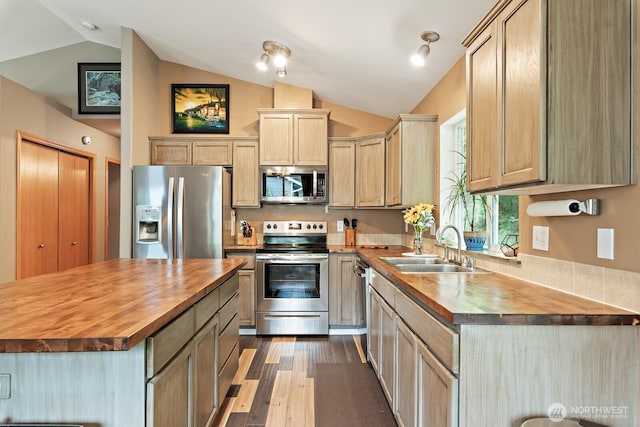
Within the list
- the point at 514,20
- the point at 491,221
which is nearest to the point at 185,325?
the point at 514,20

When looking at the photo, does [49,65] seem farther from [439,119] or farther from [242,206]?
[439,119]

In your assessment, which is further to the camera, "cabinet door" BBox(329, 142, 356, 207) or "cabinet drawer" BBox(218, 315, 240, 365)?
"cabinet door" BBox(329, 142, 356, 207)

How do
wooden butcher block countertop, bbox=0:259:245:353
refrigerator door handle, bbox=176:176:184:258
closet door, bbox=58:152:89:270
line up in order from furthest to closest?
A: closet door, bbox=58:152:89:270 → refrigerator door handle, bbox=176:176:184:258 → wooden butcher block countertop, bbox=0:259:245:353

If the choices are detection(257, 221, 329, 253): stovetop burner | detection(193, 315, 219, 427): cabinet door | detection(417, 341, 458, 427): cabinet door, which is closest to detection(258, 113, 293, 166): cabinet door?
detection(257, 221, 329, 253): stovetop burner

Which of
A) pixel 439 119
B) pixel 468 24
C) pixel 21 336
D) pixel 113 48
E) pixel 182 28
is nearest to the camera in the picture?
pixel 21 336

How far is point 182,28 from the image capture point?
11.1ft

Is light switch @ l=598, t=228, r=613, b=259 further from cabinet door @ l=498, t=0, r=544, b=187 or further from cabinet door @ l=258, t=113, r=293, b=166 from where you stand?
cabinet door @ l=258, t=113, r=293, b=166

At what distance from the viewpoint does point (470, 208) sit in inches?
110

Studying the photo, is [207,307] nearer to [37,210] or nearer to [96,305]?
[96,305]

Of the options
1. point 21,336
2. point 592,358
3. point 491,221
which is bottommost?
point 592,358

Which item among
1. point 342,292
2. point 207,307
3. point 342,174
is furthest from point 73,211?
point 207,307

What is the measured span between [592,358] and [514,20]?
129cm

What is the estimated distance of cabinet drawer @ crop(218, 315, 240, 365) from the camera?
2.03m

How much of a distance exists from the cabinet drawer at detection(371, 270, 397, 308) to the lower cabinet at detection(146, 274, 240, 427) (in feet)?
3.35
